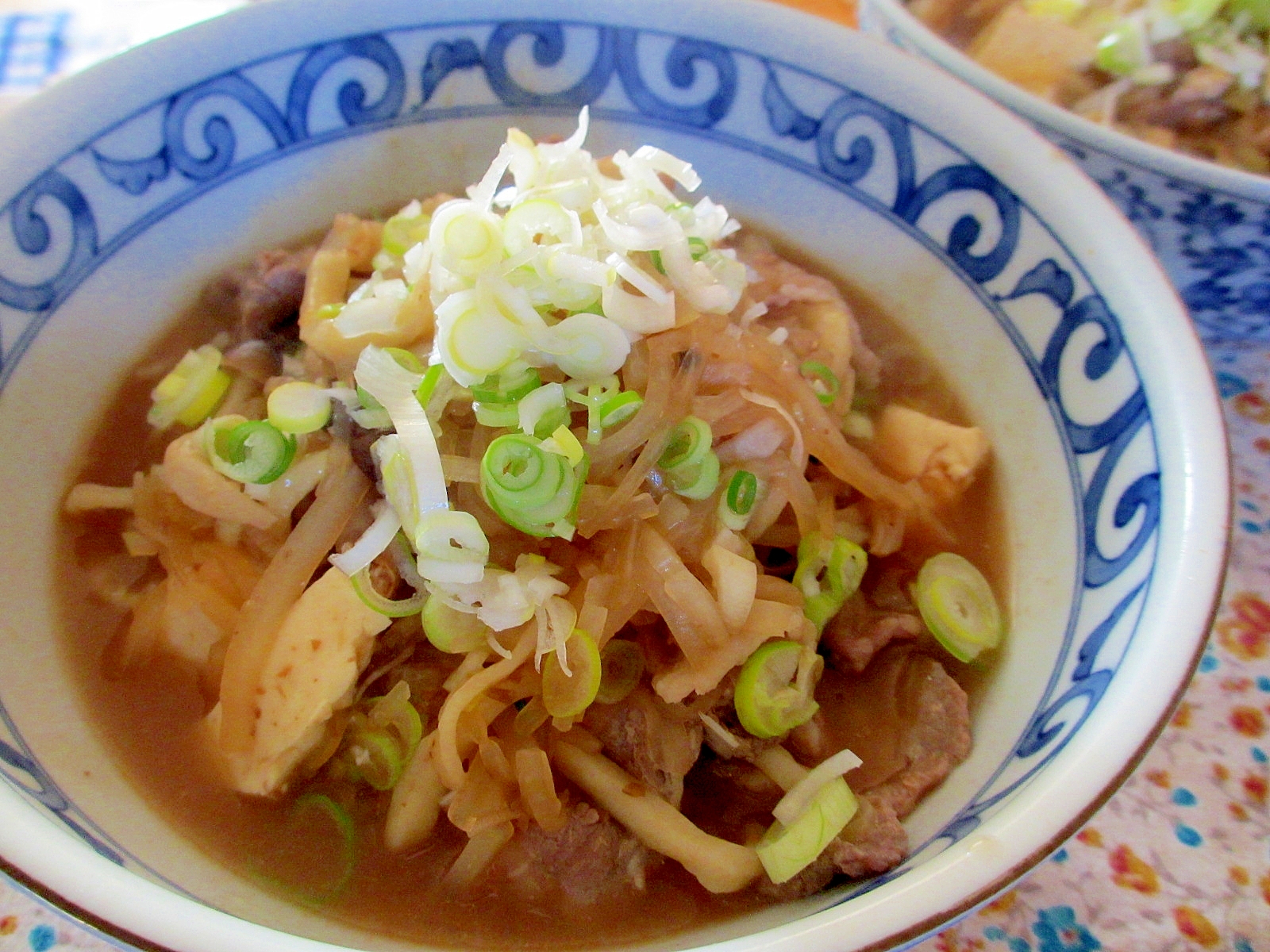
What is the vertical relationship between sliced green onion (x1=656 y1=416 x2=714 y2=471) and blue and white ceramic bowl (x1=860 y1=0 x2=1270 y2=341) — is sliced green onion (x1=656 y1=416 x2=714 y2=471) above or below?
below

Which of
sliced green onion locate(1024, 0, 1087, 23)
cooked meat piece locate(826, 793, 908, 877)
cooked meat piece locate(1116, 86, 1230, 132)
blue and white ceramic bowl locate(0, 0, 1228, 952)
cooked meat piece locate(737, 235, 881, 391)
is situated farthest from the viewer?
sliced green onion locate(1024, 0, 1087, 23)

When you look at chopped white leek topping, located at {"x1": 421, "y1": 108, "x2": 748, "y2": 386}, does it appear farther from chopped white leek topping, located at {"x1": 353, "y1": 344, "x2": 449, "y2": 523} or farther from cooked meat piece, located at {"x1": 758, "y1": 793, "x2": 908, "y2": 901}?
cooked meat piece, located at {"x1": 758, "y1": 793, "x2": 908, "y2": 901}

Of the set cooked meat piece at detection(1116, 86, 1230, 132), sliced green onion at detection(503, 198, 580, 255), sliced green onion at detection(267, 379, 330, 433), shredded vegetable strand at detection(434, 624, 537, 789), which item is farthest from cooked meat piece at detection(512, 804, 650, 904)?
cooked meat piece at detection(1116, 86, 1230, 132)

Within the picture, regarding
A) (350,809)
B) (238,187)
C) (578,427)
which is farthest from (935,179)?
(350,809)

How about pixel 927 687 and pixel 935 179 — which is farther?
pixel 935 179

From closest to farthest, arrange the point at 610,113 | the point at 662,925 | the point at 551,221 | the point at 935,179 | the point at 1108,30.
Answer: the point at 662,925
the point at 551,221
the point at 935,179
the point at 610,113
the point at 1108,30

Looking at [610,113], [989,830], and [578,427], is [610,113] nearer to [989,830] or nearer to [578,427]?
[578,427]

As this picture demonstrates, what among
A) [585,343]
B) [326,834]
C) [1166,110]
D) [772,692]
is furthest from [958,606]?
[1166,110]
